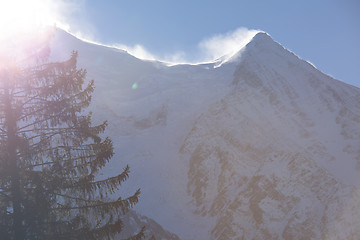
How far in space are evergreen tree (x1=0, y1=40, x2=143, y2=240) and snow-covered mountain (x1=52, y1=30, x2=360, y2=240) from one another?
70.8ft

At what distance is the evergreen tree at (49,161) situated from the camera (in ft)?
25.1

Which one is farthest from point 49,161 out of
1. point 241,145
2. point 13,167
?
point 241,145

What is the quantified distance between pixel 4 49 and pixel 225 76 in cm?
4430

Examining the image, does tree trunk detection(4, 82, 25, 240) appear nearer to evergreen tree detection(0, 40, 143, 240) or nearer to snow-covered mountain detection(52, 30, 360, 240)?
evergreen tree detection(0, 40, 143, 240)

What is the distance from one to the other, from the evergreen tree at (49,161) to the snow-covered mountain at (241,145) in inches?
850

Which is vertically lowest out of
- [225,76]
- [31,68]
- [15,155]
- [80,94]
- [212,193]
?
[15,155]

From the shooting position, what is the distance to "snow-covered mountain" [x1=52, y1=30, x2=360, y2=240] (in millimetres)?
29125

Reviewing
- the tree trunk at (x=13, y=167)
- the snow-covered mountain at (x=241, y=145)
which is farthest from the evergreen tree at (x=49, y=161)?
the snow-covered mountain at (x=241, y=145)

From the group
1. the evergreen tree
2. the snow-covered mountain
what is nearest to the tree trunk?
the evergreen tree

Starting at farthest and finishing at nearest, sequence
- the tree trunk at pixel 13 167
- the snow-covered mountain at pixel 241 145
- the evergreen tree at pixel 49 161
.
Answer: the snow-covered mountain at pixel 241 145 → the evergreen tree at pixel 49 161 → the tree trunk at pixel 13 167

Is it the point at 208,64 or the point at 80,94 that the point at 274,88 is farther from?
the point at 80,94

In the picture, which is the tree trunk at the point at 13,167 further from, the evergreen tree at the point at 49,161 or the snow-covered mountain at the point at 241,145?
the snow-covered mountain at the point at 241,145

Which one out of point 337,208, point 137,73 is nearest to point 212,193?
point 337,208

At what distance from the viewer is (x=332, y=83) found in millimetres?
49156
